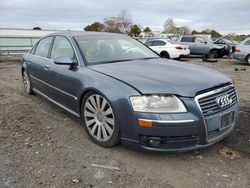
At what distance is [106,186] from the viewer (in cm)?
287

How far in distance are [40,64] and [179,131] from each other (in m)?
3.28

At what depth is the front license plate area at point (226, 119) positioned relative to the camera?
10.8 ft

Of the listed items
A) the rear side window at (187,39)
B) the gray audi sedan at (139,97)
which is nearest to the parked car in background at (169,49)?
the rear side window at (187,39)

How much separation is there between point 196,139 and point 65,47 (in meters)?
2.67

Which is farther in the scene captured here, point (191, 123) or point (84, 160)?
point (84, 160)

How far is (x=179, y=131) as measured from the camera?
9.93 ft

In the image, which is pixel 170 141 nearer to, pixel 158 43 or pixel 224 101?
pixel 224 101

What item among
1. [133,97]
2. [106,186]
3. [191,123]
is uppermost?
[133,97]

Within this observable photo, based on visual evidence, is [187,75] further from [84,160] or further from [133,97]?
[84,160]

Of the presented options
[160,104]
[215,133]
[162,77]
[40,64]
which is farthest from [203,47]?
[160,104]

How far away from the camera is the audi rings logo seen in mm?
3283

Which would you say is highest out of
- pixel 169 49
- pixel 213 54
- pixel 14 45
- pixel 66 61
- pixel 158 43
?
pixel 66 61

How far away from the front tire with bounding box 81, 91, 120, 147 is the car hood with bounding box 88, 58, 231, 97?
37 centimetres

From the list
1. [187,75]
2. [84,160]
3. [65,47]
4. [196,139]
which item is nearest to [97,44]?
[65,47]
